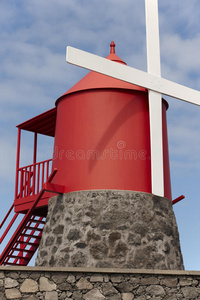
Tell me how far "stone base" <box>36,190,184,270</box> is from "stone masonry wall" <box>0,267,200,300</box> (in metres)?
2.30

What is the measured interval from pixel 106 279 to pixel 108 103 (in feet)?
17.9

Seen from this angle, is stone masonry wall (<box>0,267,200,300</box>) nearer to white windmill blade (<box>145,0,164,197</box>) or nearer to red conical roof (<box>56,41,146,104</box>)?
white windmill blade (<box>145,0,164,197</box>)

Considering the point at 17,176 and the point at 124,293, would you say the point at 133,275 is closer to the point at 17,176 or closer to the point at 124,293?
the point at 124,293

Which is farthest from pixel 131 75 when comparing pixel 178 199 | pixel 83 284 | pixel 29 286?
pixel 29 286

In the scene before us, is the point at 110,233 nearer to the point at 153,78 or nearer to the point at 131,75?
the point at 131,75

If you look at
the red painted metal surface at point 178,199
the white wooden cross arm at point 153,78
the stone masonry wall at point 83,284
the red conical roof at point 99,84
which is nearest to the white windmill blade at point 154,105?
the white wooden cross arm at point 153,78

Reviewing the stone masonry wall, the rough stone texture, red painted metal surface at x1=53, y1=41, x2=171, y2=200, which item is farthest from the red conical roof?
the rough stone texture

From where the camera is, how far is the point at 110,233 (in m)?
14.3

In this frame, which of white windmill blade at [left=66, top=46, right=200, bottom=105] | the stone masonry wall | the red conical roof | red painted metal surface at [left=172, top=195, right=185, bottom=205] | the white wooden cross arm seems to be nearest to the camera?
the stone masonry wall

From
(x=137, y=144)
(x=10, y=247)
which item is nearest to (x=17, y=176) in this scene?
(x=10, y=247)

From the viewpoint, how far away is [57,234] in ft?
49.2

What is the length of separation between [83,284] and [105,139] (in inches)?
187

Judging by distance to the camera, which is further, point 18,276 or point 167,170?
point 167,170

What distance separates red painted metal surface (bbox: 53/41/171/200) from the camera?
1512cm
